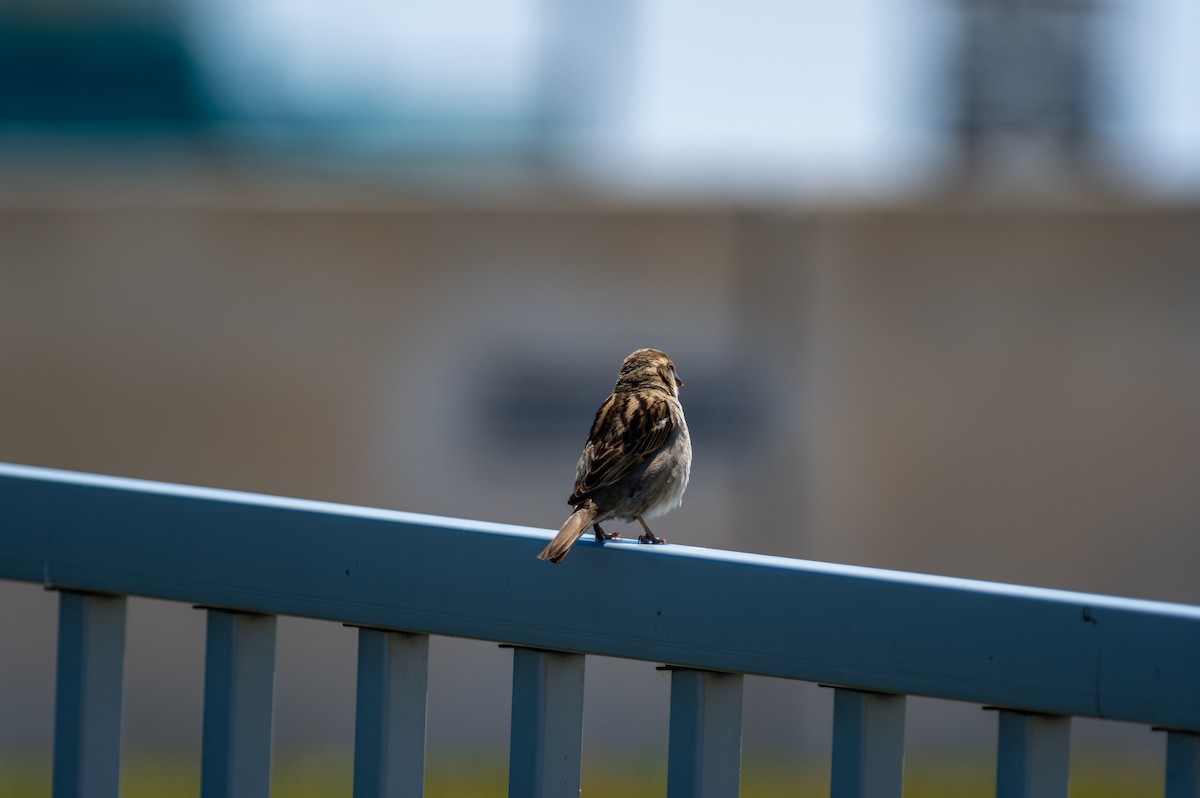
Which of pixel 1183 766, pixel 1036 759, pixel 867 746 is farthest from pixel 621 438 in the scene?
pixel 1183 766

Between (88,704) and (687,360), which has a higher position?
(687,360)

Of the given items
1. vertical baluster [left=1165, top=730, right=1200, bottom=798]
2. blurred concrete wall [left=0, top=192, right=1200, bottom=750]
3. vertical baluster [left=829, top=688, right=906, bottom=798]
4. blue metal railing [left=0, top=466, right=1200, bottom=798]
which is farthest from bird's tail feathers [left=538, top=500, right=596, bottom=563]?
blurred concrete wall [left=0, top=192, right=1200, bottom=750]

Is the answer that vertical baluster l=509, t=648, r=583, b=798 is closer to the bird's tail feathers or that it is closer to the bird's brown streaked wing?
the bird's tail feathers

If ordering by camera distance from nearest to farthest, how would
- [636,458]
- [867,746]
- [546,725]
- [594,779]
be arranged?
1. [867,746]
2. [546,725]
3. [636,458]
4. [594,779]

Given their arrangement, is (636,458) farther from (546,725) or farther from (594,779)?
(594,779)

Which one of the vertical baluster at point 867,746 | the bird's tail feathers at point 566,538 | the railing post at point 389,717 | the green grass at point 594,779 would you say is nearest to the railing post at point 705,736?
the vertical baluster at point 867,746

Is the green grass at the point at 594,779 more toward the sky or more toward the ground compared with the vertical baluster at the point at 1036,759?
more toward the ground

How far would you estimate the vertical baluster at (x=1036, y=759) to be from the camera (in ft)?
5.35

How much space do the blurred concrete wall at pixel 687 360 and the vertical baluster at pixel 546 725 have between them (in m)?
6.82

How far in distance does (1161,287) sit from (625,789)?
5.11 metres

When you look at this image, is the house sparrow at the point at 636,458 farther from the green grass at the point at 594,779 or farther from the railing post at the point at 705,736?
the green grass at the point at 594,779

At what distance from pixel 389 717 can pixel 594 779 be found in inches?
187

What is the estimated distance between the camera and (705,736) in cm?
179

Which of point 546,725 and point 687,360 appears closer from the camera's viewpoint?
point 546,725
